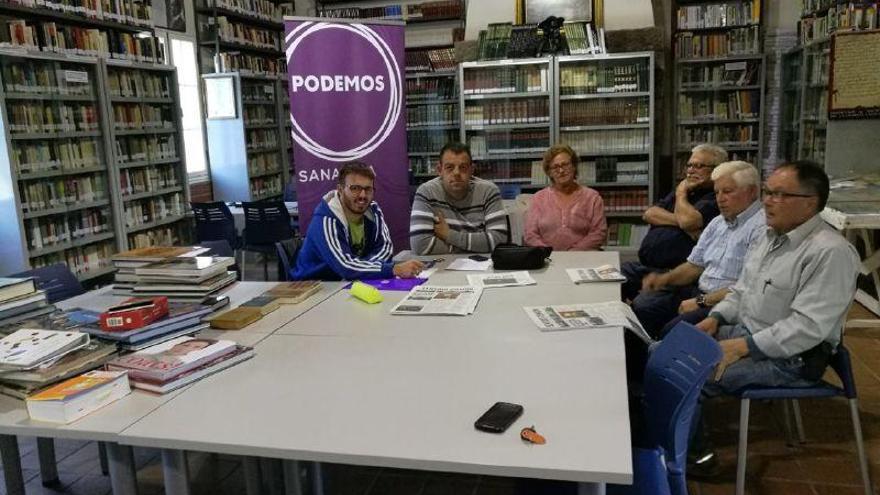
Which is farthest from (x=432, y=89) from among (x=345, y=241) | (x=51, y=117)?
(x=345, y=241)

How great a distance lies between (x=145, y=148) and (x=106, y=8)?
47.6 inches

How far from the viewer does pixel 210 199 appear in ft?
25.2

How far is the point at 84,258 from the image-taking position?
536 cm

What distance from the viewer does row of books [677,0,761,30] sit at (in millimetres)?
7387

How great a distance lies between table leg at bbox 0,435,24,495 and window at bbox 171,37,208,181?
515 centimetres

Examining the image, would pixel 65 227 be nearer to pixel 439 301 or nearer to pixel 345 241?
pixel 345 241

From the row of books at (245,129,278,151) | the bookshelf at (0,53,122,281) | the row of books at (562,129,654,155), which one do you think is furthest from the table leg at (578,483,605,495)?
the row of books at (245,129,278,151)

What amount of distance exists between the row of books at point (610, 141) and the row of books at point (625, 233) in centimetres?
73

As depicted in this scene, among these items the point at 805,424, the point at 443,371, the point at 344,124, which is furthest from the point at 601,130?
the point at 443,371

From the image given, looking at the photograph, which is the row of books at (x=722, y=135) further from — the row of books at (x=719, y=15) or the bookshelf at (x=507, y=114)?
the bookshelf at (x=507, y=114)

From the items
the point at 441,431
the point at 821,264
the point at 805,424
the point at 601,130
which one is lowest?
the point at 805,424

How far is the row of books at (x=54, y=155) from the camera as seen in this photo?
4.71 m

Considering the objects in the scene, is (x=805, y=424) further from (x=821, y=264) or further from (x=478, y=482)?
(x=478, y=482)

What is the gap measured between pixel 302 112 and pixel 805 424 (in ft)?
10.6
